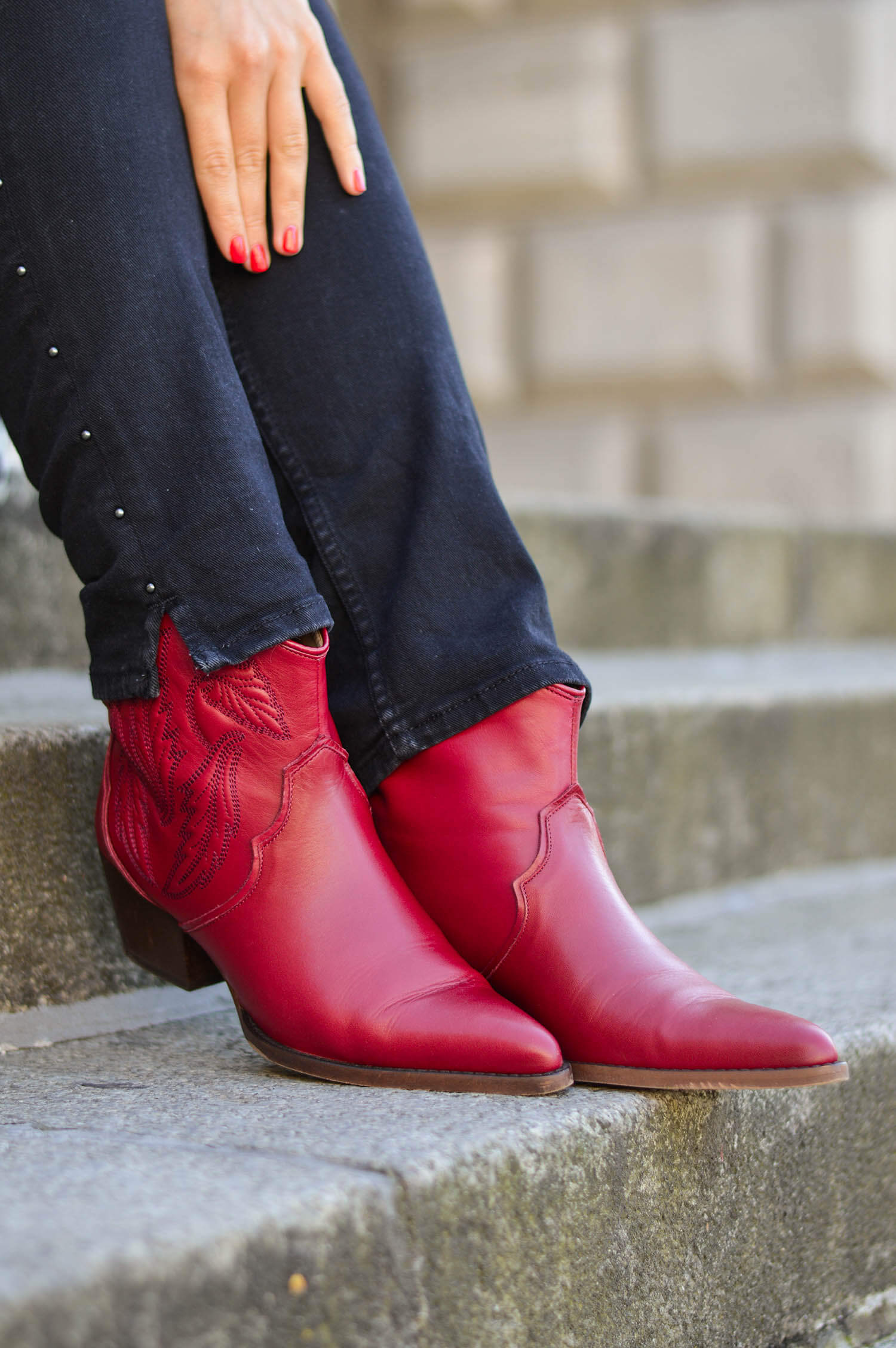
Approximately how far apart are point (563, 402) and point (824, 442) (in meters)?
0.63

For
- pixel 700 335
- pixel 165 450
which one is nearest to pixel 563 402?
pixel 700 335

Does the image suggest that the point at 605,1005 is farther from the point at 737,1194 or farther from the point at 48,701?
the point at 48,701

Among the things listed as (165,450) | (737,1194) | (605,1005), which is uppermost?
(165,450)

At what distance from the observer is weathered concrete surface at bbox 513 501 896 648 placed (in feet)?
5.25

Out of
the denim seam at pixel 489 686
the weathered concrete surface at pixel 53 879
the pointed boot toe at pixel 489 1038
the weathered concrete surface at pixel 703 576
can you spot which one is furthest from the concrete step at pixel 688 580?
the pointed boot toe at pixel 489 1038

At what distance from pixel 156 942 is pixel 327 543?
0.91ft

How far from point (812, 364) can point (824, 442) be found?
0.18 m

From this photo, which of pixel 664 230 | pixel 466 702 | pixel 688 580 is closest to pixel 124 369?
pixel 466 702

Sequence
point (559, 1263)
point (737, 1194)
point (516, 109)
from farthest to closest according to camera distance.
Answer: point (516, 109) < point (737, 1194) < point (559, 1263)

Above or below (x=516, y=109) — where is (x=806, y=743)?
below

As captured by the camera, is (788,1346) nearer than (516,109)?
Yes

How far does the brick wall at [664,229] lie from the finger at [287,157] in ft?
7.23

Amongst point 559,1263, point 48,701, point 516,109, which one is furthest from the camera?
point 516,109

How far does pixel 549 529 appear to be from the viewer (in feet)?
5.19
